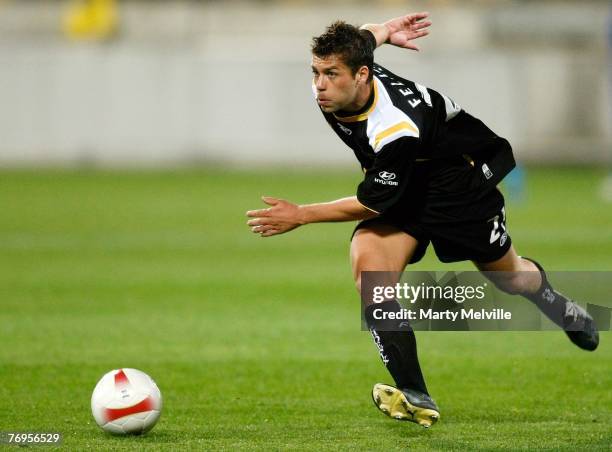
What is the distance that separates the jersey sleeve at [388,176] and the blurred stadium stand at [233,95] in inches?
939

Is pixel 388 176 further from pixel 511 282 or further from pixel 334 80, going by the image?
pixel 511 282

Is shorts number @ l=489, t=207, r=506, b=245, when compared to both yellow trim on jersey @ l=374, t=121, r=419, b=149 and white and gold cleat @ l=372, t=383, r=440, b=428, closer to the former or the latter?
yellow trim on jersey @ l=374, t=121, r=419, b=149

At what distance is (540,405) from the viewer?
685 centimetres

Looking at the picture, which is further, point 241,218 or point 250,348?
point 241,218

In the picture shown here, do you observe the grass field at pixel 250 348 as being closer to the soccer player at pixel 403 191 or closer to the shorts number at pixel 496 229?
the soccer player at pixel 403 191

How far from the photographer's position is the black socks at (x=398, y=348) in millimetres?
6141

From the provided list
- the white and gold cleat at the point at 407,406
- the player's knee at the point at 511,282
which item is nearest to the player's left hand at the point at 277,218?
the white and gold cleat at the point at 407,406

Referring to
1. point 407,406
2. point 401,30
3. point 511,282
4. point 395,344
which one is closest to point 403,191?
point 395,344

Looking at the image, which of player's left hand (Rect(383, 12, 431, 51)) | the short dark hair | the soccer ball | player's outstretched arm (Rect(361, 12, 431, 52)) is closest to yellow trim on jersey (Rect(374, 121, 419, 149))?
the short dark hair

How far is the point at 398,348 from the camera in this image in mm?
6168

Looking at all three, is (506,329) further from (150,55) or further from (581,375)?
(150,55)

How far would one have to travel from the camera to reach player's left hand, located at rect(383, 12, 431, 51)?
7277 mm

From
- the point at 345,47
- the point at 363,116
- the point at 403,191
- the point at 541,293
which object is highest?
the point at 345,47

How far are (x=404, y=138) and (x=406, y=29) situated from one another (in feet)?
4.87
